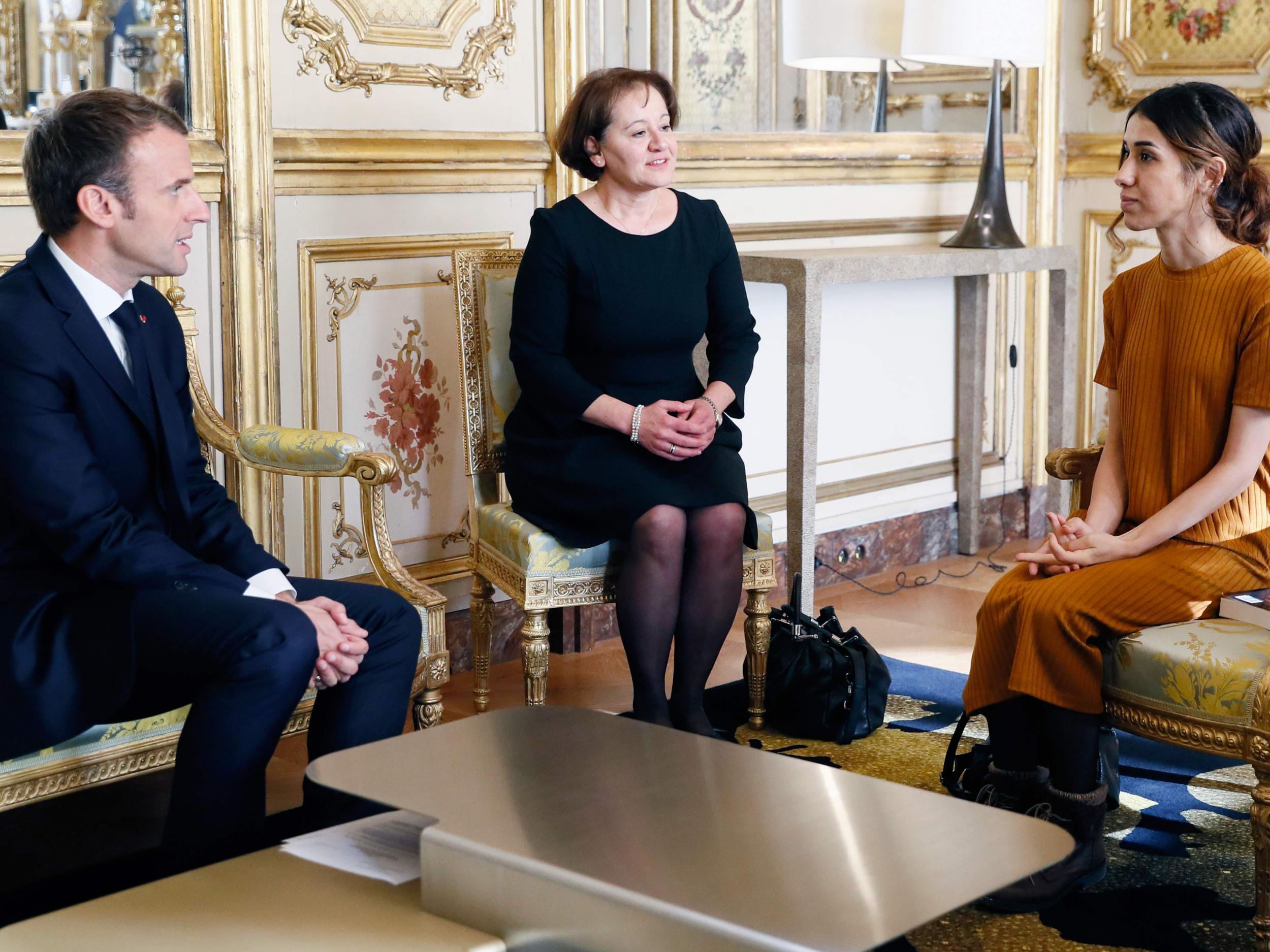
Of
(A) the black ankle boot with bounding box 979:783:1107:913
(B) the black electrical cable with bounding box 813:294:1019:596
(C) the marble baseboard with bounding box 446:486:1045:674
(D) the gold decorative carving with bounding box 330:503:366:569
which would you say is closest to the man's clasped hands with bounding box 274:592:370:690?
(A) the black ankle boot with bounding box 979:783:1107:913

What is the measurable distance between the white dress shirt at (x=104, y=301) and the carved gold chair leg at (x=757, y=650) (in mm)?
1123

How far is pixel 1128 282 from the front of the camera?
241 centimetres

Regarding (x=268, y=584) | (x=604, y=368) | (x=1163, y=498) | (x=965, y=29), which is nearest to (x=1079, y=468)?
(x=1163, y=498)

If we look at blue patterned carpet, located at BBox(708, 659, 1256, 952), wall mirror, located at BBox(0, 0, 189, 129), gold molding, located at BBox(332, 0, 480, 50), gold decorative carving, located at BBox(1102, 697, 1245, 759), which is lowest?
blue patterned carpet, located at BBox(708, 659, 1256, 952)

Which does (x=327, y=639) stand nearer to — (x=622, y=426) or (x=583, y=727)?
(x=583, y=727)

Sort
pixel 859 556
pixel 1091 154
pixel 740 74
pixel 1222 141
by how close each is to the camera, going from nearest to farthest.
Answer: pixel 1222 141 → pixel 740 74 → pixel 859 556 → pixel 1091 154

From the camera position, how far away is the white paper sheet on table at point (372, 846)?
1.55 metres

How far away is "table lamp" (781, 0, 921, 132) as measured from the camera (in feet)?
12.6

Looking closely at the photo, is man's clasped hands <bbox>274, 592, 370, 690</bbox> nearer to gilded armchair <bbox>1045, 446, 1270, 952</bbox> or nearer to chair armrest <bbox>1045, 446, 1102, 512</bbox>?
gilded armchair <bbox>1045, 446, 1270, 952</bbox>

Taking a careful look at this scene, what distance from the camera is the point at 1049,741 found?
7.14ft

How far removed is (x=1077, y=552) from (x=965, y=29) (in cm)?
186

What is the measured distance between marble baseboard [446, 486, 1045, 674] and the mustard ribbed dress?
4.36 feet

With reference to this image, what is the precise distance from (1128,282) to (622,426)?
925mm

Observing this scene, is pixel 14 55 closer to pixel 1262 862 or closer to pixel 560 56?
pixel 560 56
